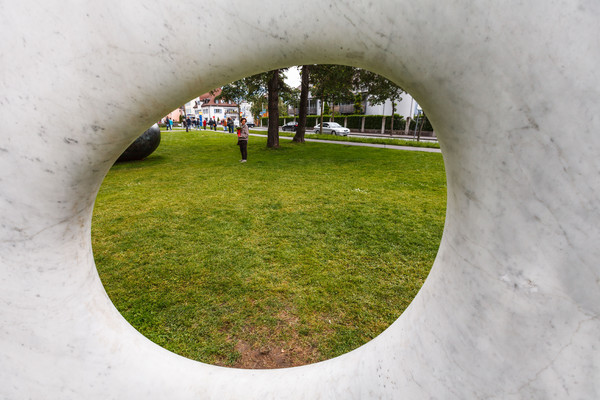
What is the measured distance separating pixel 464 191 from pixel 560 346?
0.52 m

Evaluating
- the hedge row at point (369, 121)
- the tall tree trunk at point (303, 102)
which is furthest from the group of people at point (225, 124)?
the hedge row at point (369, 121)

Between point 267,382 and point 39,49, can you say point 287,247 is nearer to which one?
point 267,382

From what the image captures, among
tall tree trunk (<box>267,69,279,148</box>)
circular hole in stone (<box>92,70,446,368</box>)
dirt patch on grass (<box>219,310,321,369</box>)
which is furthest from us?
tall tree trunk (<box>267,69,279,148</box>)

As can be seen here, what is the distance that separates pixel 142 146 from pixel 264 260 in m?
8.64

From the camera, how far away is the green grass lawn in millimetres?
2617

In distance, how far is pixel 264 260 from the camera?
3859 mm

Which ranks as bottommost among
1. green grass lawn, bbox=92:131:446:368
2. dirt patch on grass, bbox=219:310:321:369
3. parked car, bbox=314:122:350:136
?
dirt patch on grass, bbox=219:310:321:369

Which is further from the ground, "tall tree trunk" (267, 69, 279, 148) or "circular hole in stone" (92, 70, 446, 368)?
"tall tree trunk" (267, 69, 279, 148)

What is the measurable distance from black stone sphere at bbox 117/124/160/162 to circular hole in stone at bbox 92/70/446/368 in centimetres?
246

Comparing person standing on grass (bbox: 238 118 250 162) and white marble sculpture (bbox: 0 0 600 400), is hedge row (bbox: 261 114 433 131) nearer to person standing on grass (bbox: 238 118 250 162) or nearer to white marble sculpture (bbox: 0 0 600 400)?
person standing on grass (bbox: 238 118 250 162)

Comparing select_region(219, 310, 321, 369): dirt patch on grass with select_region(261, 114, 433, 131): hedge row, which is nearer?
select_region(219, 310, 321, 369): dirt patch on grass

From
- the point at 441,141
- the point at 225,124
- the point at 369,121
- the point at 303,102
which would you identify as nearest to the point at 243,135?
the point at 303,102

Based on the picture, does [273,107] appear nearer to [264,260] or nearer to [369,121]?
[264,260]

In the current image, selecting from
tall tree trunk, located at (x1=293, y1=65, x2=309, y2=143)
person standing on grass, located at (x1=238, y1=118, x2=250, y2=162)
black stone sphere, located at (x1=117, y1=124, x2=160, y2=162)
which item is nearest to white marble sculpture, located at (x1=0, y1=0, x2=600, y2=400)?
person standing on grass, located at (x1=238, y1=118, x2=250, y2=162)
